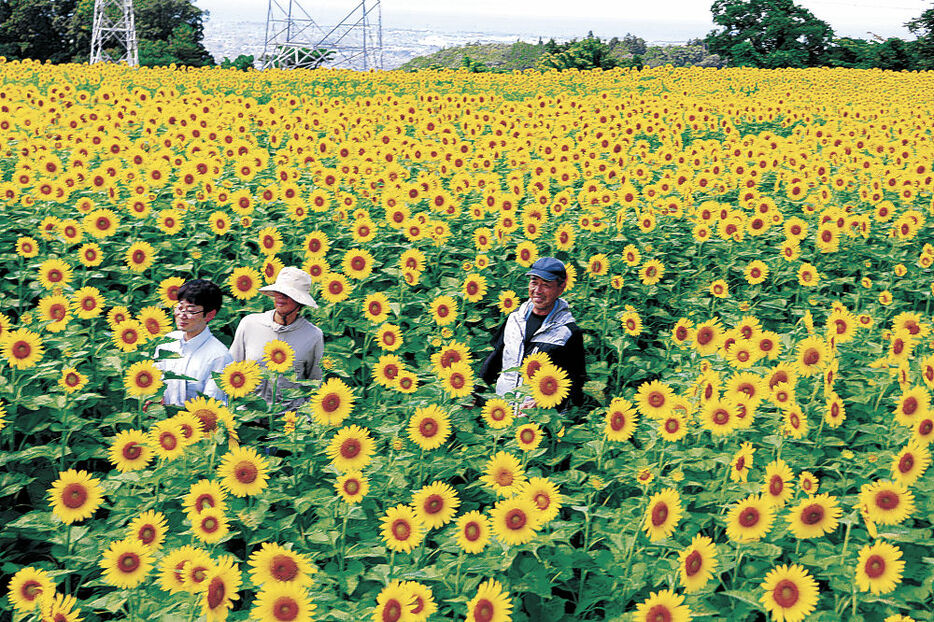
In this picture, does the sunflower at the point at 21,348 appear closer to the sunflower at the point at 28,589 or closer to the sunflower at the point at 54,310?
the sunflower at the point at 54,310

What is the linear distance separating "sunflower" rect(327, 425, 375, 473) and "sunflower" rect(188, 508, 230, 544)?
597 millimetres

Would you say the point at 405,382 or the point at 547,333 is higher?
the point at 547,333

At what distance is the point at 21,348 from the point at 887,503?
414 centimetres

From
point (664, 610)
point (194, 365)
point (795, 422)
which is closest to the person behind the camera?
point (664, 610)

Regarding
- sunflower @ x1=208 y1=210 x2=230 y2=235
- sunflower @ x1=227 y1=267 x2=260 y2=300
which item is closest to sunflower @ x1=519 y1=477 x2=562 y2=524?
sunflower @ x1=227 y1=267 x2=260 y2=300

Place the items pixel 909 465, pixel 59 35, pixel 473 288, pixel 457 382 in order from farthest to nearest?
1. pixel 59 35
2. pixel 473 288
3. pixel 457 382
4. pixel 909 465

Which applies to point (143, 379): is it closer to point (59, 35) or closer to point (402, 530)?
point (402, 530)

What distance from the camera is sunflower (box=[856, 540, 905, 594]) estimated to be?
261cm

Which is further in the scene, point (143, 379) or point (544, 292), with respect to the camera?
point (544, 292)

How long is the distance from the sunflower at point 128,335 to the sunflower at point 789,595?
11.1 ft

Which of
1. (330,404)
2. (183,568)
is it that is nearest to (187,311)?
(330,404)

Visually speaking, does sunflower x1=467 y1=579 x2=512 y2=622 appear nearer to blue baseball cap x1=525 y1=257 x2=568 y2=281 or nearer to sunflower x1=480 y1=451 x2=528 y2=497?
sunflower x1=480 y1=451 x2=528 y2=497

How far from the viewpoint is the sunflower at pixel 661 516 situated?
2.87 m

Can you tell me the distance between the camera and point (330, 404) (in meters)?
3.53
